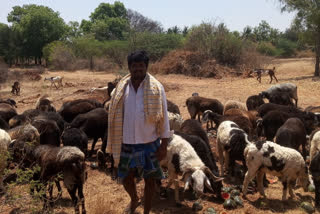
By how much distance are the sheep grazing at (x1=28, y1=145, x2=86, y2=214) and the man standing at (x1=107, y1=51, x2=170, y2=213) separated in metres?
1.10

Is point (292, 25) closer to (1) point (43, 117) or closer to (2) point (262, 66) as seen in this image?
(2) point (262, 66)

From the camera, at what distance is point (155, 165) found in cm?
394

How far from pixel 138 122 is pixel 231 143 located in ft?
10.6

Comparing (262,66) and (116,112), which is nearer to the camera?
(116,112)

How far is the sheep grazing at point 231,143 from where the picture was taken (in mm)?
6320

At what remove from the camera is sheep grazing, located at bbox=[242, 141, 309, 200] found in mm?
5445

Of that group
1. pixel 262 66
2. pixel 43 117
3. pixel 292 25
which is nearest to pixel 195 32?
pixel 262 66

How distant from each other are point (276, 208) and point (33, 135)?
4.95m

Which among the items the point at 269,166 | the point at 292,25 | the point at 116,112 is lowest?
the point at 269,166

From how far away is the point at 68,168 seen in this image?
480cm

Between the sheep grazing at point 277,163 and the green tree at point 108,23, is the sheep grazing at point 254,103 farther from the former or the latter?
the green tree at point 108,23

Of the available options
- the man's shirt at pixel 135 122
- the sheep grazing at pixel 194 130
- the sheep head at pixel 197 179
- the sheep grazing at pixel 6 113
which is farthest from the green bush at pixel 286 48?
the man's shirt at pixel 135 122

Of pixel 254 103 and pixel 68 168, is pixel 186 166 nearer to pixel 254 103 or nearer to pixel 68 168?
pixel 68 168

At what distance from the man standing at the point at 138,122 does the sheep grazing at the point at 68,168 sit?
1.10 m
